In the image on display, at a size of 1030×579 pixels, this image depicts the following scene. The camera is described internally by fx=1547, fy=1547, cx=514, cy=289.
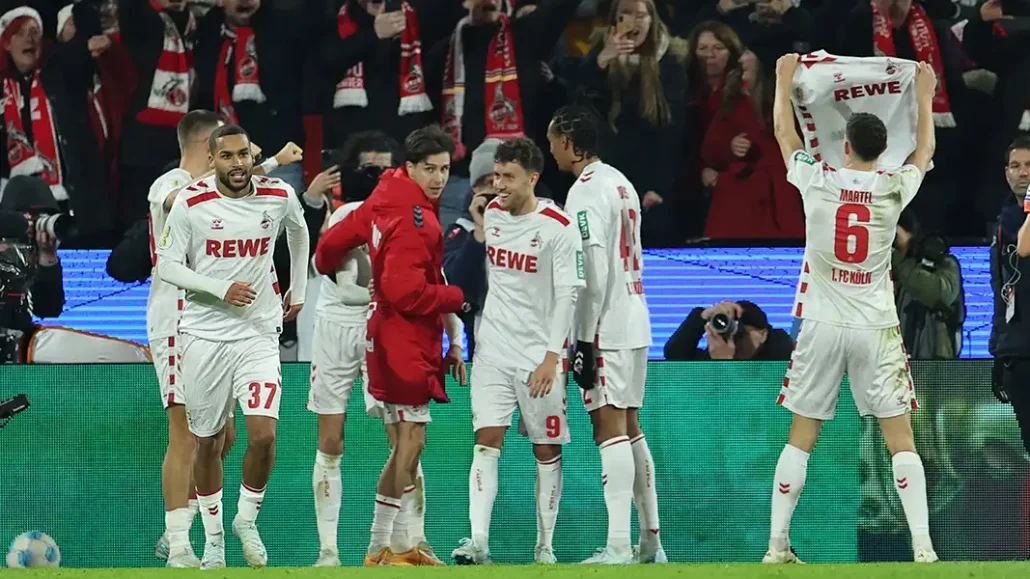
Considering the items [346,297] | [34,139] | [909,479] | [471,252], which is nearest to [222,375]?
[346,297]

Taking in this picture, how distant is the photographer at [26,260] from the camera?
8.62 meters

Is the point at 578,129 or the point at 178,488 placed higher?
the point at 578,129

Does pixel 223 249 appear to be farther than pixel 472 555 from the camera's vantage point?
No

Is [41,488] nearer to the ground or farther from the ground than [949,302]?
nearer to the ground

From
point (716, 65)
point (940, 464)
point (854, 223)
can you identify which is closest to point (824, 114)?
point (854, 223)

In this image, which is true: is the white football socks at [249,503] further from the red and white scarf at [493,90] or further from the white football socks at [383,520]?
the red and white scarf at [493,90]

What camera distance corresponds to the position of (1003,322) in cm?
784

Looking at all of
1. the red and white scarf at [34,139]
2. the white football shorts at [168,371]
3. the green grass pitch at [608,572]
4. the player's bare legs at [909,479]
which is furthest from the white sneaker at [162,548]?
the player's bare legs at [909,479]

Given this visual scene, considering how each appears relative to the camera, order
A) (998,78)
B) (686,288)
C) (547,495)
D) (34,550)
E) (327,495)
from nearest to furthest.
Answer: (547,495), (327,495), (34,550), (686,288), (998,78)

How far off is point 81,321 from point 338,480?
2.53 meters

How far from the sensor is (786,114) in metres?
6.75

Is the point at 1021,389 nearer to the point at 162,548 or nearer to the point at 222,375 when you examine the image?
the point at 222,375

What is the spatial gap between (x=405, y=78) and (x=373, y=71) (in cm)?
22

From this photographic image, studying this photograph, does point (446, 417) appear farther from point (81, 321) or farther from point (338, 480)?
point (81, 321)
